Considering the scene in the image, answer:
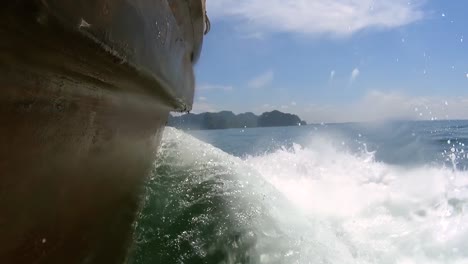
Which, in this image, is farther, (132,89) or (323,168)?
(323,168)

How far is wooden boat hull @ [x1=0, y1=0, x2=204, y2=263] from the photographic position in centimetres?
89

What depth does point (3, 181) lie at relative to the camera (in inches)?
38.4

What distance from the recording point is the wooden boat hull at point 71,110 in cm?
89

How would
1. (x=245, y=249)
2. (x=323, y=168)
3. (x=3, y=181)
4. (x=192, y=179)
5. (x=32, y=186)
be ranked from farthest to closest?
(x=323, y=168)
(x=192, y=179)
(x=245, y=249)
(x=32, y=186)
(x=3, y=181)

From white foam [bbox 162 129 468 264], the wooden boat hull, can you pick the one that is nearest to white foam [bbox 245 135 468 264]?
white foam [bbox 162 129 468 264]

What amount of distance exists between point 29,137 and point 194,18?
192cm

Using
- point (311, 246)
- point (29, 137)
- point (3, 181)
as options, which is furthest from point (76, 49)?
point (311, 246)

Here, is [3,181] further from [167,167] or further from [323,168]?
[323,168]

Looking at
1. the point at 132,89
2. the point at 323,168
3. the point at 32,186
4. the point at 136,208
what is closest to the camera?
the point at 32,186

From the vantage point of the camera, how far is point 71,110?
126 cm

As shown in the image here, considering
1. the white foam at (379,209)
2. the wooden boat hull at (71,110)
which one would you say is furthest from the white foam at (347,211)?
the wooden boat hull at (71,110)

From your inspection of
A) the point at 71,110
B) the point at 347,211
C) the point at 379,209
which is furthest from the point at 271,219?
the point at 379,209

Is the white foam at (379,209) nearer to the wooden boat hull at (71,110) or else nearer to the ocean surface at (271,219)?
the ocean surface at (271,219)

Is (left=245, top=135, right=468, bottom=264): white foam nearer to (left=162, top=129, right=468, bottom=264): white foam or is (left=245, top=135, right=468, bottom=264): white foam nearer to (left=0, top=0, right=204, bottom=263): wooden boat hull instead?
(left=162, top=129, right=468, bottom=264): white foam
